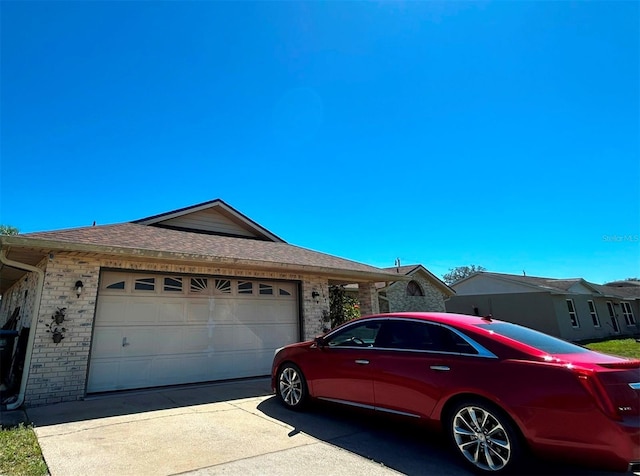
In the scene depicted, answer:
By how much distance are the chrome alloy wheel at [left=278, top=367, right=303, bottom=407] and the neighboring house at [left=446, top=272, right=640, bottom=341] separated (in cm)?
2121

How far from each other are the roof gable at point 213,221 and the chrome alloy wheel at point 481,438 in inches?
369

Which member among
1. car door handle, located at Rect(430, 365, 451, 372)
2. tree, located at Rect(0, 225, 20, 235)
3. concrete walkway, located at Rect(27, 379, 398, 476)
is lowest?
concrete walkway, located at Rect(27, 379, 398, 476)

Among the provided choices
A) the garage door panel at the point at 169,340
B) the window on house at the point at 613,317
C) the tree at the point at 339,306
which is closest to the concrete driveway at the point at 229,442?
the garage door panel at the point at 169,340

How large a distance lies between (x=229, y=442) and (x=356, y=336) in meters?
2.03

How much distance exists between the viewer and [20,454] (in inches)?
140

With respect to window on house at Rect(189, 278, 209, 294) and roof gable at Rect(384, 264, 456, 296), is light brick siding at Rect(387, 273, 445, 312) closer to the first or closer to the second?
roof gable at Rect(384, 264, 456, 296)

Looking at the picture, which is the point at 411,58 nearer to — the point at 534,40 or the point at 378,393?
the point at 534,40

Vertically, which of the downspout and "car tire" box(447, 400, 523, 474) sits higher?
the downspout

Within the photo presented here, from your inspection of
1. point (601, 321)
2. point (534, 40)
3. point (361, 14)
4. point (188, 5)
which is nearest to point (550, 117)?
point (534, 40)

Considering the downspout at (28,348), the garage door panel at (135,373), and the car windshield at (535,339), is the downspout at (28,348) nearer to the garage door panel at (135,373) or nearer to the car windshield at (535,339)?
the garage door panel at (135,373)

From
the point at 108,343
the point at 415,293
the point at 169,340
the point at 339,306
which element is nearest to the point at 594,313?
the point at 415,293

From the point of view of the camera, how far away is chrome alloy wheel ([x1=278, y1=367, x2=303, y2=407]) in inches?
210

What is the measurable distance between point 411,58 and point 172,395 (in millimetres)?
8898

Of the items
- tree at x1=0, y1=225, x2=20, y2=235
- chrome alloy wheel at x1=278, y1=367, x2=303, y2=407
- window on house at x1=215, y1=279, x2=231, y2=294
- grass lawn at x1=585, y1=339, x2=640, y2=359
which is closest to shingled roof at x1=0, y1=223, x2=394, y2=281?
window on house at x1=215, y1=279, x2=231, y2=294
